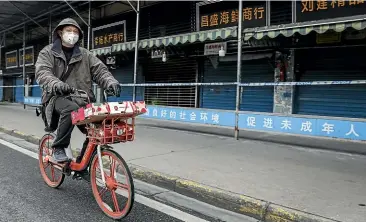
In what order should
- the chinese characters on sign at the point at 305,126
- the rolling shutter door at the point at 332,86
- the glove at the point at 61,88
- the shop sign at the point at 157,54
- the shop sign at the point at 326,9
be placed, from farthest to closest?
1. the shop sign at the point at 157,54
2. the rolling shutter door at the point at 332,86
3. the shop sign at the point at 326,9
4. the chinese characters on sign at the point at 305,126
5. the glove at the point at 61,88

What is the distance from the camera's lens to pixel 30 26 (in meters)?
19.9

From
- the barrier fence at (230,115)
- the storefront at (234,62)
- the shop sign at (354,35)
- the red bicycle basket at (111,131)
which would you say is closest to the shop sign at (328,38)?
the shop sign at (354,35)

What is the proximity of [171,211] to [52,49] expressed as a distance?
218 cm

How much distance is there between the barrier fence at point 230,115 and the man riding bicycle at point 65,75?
3.78 metres

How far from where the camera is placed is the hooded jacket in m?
4.09

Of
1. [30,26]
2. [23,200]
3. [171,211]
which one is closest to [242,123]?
[171,211]

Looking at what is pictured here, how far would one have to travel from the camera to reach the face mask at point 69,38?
4.14m

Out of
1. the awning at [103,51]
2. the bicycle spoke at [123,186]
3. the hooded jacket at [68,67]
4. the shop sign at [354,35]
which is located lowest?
the bicycle spoke at [123,186]

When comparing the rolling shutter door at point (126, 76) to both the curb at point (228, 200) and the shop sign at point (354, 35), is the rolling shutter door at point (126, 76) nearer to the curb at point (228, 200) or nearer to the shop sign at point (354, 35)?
the shop sign at point (354, 35)

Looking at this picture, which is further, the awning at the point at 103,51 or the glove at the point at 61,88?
the awning at the point at 103,51

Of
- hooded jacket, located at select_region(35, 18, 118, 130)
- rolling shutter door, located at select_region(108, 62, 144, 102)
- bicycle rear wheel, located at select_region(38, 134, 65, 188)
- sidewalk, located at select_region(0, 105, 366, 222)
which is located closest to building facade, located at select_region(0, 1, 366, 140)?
sidewalk, located at select_region(0, 105, 366, 222)

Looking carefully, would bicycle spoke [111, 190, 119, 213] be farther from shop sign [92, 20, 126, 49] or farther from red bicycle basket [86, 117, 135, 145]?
shop sign [92, 20, 126, 49]

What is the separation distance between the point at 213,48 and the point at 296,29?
3.85m

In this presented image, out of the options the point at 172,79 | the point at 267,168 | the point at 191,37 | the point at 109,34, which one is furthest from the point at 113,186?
the point at 109,34
